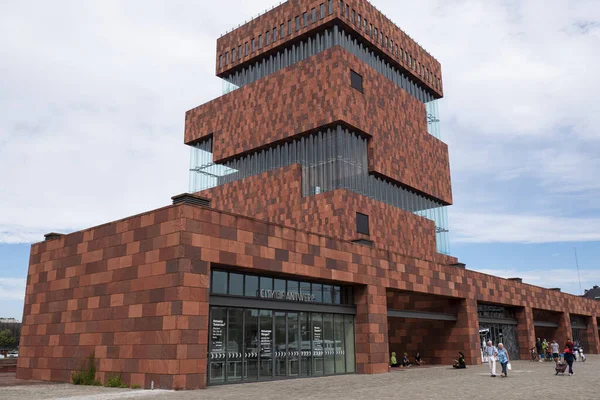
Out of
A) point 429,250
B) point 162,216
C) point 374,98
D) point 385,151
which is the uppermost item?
point 374,98

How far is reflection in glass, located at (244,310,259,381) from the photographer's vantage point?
2412 centimetres

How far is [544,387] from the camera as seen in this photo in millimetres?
20703

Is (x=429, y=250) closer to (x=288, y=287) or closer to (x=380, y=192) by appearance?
(x=380, y=192)

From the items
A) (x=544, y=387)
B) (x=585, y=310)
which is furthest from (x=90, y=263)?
(x=585, y=310)

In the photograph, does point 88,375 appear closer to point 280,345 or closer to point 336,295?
point 280,345

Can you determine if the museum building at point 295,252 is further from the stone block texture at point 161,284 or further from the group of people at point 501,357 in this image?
the group of people at point 501,357

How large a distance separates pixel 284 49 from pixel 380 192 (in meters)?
21.2

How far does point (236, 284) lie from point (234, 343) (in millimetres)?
2566

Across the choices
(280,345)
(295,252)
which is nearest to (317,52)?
(295,252)

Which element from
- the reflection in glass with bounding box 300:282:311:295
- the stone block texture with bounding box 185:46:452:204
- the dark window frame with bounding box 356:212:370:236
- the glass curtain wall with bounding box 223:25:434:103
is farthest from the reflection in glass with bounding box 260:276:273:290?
the glass curtain wall with bounding box 223:25:434:103

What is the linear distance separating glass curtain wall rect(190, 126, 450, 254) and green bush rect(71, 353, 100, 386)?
1378 inches

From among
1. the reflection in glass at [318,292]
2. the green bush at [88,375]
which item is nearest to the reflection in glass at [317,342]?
the reflection in glass at [318,292]

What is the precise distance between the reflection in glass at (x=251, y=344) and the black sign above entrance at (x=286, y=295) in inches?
46.1

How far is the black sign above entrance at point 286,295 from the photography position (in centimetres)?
2570
